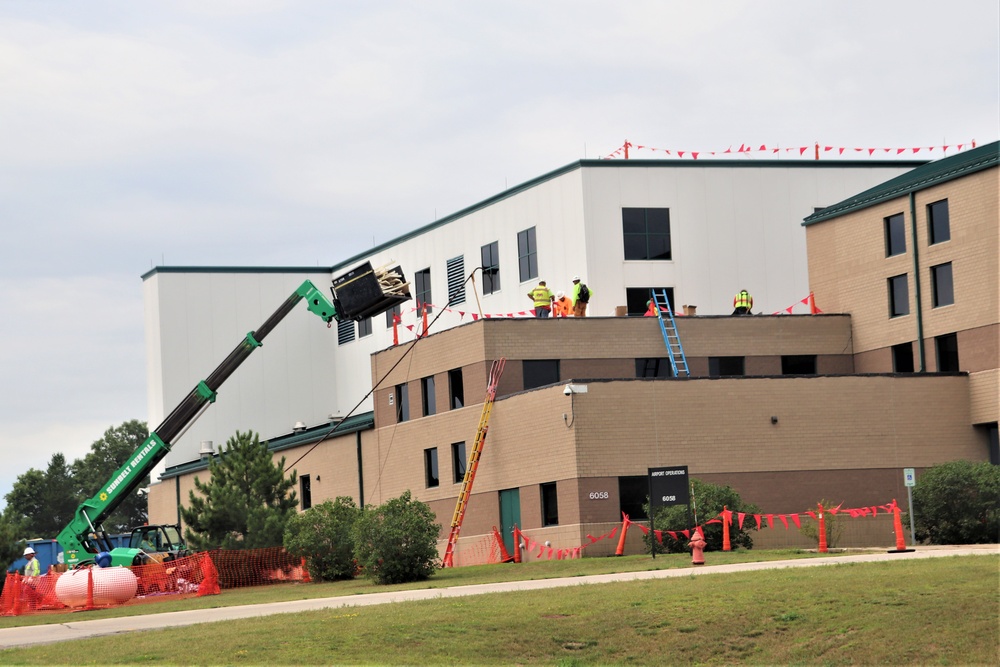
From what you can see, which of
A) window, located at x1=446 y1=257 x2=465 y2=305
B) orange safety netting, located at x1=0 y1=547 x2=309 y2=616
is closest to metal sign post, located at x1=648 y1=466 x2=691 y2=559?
orange safety netting, located at x1=0 y1=547 x2=309 y2=616

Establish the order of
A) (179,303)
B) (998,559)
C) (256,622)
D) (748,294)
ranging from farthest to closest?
1. (179,303)
2. (748,294)
3. (998,559)
4. (256,622)

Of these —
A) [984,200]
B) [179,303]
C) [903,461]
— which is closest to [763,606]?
[903,461]

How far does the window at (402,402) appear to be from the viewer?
5428 centimetres

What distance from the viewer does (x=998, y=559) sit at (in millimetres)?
27438

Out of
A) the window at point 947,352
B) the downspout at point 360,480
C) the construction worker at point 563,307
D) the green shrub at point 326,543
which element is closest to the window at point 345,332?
the downspout at point 360,480

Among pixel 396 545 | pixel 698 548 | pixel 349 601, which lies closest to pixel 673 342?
pixel 396 545

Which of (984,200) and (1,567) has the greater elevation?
(984,200)

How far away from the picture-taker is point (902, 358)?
2004 inches

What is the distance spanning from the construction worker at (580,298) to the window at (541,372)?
7.53 feet

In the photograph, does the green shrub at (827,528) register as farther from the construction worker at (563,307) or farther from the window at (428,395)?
the window at (428,395)

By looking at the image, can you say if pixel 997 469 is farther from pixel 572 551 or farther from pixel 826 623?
pixel 826 623

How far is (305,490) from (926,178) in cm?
2796

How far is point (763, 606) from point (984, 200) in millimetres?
26338

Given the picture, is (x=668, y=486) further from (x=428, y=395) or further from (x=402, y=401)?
(x=402, y=401)
